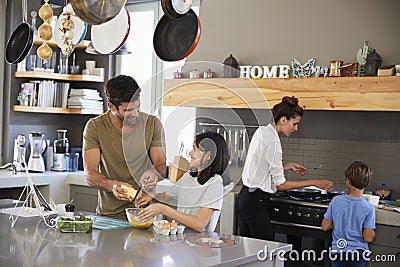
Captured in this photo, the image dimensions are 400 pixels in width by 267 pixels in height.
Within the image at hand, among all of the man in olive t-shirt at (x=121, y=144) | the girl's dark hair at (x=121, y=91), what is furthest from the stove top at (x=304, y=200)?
the girl's dark hair at (x=121, y=91)

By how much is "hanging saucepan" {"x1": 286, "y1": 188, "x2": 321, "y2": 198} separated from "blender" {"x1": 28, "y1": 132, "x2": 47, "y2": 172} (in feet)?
7.34

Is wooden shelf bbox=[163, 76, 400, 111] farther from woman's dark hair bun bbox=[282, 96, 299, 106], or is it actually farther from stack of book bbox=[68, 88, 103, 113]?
stack of book bbox=[68, 88, 103, 113]

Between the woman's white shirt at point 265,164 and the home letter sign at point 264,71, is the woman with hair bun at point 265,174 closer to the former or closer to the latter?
the woman's white shirt at point 265,164

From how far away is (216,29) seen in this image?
5500 mm

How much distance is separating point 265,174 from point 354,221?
2.27 ft

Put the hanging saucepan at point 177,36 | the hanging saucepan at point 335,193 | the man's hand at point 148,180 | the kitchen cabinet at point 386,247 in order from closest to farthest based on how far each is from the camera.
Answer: the hanging saucepan at point 177,36, the man's hand at point 148,180, the kitchen cabinet at point 386,247, the hanging saucepan at point 335,193

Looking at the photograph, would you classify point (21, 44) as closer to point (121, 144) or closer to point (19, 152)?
point (121, 144)

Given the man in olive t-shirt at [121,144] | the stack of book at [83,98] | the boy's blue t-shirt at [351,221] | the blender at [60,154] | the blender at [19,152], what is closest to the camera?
the man in olive t-shirt at [121,144]

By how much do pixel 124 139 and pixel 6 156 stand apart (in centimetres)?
246

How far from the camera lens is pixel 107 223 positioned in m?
3.26

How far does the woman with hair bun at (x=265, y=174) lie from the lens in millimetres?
4316

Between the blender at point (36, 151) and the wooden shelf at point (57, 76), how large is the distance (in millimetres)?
519

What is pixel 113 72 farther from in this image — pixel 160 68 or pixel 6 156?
pixel 6 156

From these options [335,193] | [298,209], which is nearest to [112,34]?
[298,209]
